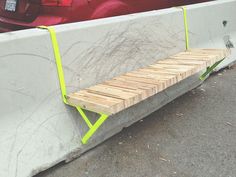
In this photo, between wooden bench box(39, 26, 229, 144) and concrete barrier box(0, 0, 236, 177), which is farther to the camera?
wooden bench box(39, 26, 229, 144)

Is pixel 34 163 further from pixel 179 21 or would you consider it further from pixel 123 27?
pixel 179 21

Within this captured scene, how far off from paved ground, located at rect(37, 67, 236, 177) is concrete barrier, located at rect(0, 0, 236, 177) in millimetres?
131

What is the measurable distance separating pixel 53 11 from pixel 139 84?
49.1 inches

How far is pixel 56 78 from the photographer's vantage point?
9.12ft

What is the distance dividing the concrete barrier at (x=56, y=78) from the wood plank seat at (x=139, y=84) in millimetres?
133

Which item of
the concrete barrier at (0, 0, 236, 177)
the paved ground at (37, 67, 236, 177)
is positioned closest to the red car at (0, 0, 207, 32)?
the concrete barrier at (0, 0, 236, 177)

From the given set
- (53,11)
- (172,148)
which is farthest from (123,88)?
(53,11)

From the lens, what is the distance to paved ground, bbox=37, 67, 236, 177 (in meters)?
2.69

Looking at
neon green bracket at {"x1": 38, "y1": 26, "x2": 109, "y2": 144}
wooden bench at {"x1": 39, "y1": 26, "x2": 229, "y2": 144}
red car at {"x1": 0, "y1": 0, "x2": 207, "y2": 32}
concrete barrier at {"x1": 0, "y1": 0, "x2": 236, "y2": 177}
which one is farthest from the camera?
red car at {"x1": 0, "y1": 0, "x2": 207, "y2": 32}

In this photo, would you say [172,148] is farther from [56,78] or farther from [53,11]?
[53,11]

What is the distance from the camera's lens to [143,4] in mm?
4219

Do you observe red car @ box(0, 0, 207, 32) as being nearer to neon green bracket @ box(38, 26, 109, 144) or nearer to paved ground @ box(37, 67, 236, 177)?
neon green bracket @ box(38, 26, 109, 144)

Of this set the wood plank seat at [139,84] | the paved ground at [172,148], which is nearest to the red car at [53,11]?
the wood plank seat at [139,84]

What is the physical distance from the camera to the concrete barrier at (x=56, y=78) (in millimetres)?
2480
